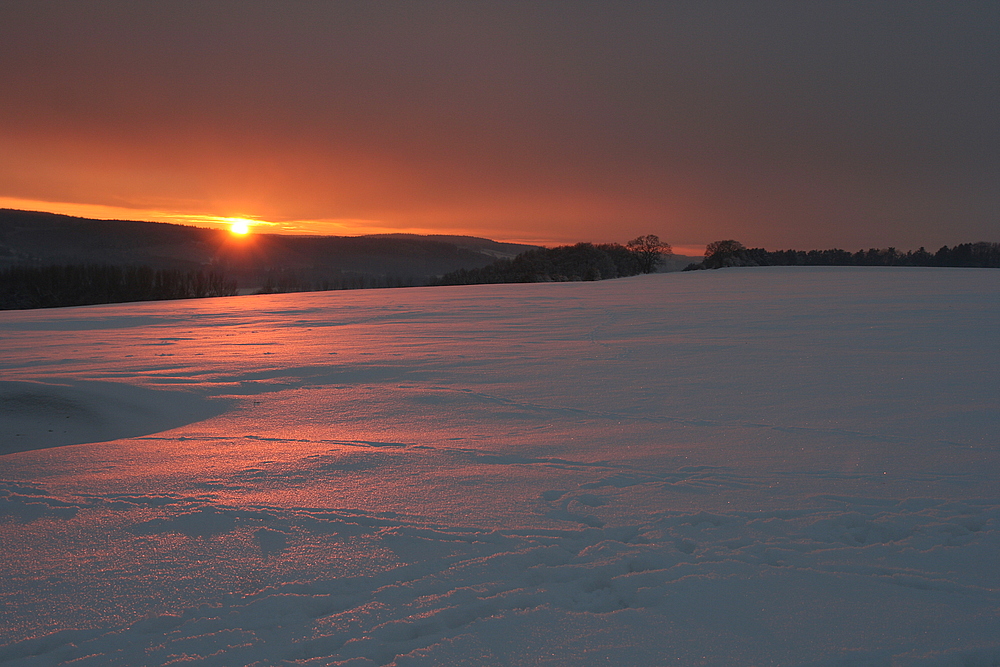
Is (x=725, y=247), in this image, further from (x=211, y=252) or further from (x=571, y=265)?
(x=211, y=252)

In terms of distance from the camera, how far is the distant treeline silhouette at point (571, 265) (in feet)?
128

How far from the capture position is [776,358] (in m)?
7.65

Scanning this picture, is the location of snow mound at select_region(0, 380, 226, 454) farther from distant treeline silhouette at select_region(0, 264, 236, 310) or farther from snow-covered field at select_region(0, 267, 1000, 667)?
distant treeline silhouette at select_region(0, 264, 236, 310)

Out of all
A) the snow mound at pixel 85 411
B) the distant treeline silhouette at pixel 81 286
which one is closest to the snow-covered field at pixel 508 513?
the snow mound at pixel 85 411

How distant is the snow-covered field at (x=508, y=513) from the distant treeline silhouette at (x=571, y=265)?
102 feet

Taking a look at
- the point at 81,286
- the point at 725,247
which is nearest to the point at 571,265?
the point at 725,247

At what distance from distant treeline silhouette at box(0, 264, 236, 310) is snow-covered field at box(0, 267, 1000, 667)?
46.8 meters

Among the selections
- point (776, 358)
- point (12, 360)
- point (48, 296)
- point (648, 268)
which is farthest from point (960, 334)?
point (48, 296)

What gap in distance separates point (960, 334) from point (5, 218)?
133018mm

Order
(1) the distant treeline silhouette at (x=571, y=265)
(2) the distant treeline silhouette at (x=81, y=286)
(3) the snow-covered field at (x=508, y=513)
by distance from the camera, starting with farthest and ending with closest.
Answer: (2) the distant treeline silhouette at (x=81, y=286), (1) the distant treeline silhouette at (x=571, y=265), (3) the snow-covered field at (x=508, y=513)

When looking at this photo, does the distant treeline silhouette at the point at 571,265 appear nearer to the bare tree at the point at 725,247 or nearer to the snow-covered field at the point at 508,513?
the bare tree at the point at 725,247

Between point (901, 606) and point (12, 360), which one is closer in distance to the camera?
point (901, 606)

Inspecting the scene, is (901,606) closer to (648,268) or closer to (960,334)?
(960,334)

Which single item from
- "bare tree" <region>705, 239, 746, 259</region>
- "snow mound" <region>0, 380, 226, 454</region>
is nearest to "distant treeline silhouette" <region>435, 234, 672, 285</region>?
"bare tree" <region>705, 239, 746, 259</region>
